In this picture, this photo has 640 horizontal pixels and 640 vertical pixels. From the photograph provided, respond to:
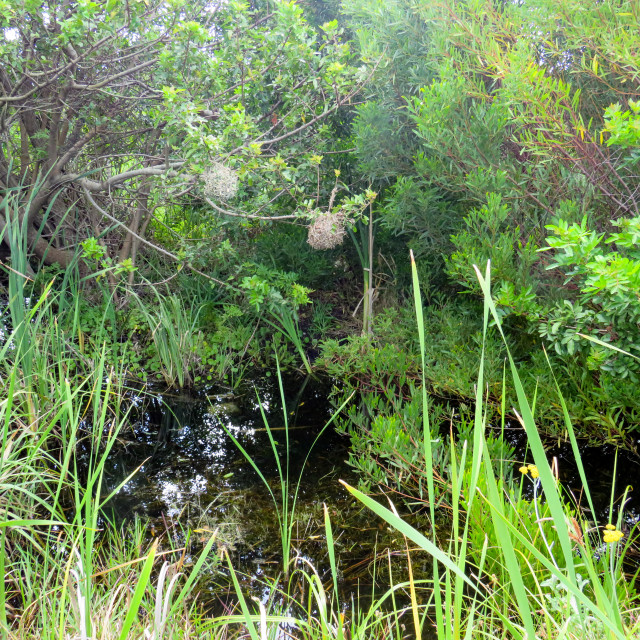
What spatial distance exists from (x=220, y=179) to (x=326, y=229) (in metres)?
0.79

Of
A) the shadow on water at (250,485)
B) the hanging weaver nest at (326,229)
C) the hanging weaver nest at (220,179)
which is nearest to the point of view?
the shadow on water at (250,485)

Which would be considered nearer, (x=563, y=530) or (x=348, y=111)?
(x=563, y=530)

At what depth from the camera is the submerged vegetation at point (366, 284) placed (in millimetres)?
1925

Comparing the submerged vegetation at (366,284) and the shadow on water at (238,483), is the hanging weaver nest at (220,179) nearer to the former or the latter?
the submerged vegetation at (366,284)

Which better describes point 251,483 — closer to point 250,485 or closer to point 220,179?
point 250,485

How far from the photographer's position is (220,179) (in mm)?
3266

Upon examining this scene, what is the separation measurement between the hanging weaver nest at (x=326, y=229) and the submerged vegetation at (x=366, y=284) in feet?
0.05

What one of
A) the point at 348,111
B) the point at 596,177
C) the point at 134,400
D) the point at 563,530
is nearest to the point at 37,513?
the point at 134,400

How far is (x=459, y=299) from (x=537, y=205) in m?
1.45

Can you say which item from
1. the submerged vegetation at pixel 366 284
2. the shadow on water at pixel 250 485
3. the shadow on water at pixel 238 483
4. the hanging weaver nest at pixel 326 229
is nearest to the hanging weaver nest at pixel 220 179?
the submerged vegetation at pixel 366 284

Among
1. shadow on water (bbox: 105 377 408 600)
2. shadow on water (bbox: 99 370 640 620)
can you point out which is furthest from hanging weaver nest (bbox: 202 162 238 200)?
shadow on water (bbox: 99 370 640 620)

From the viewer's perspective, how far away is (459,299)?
4.62 m

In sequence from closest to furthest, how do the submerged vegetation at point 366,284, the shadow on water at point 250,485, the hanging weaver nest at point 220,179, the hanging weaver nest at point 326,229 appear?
the submerged vegetation at point 366,284, the shadow on water at point 250,485, the hanging weaver nest at point 220,179, the hanging weaver nest at point 326,229

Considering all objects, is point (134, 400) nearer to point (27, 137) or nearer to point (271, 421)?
point (271, 421)
